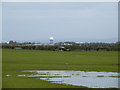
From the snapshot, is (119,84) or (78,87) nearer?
(78,87)

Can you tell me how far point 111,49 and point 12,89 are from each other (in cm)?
6792

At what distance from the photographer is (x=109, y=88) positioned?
763 inches

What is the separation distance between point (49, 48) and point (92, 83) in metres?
62.1

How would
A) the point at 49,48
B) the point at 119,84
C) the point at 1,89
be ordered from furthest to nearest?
the point at 49,48 → the point at 119,84 → the point at 1,89

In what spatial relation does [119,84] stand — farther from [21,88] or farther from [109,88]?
[21,88]

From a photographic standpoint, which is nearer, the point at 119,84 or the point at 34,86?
the point at 34,86

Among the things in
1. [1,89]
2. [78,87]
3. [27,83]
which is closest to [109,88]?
[78,87]

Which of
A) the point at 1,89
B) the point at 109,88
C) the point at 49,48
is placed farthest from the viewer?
the point at 49,48

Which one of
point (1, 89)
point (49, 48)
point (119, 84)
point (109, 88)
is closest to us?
point (1, 89)

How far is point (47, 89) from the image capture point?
60.4ft

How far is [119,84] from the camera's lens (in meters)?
21.1

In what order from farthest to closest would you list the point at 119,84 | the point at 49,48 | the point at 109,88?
the point at 49,48, the point at 119,84, the point at 109,88

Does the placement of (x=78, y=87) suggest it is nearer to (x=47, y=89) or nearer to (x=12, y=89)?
(x=47, y=89)

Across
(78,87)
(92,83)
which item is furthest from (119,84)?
(78,87)
